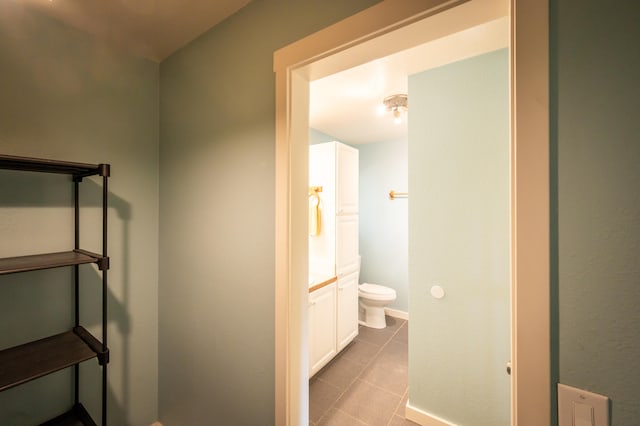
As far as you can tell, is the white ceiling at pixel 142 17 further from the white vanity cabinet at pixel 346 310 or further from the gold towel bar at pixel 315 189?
the white vanity cabinet at pixel 346 310

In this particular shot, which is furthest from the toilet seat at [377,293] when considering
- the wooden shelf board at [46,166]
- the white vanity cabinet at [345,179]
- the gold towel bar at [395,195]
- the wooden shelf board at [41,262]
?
the wooden shelf board at [46,166]

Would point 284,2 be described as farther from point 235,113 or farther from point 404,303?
point 404,303

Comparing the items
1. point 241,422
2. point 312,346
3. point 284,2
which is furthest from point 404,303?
point 284,2

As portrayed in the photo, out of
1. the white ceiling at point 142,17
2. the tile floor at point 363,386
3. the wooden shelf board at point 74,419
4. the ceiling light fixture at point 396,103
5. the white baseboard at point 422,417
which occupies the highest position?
the ceiling light fixture at point 396,103

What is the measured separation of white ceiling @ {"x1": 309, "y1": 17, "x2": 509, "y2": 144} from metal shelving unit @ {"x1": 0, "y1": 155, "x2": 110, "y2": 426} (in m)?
1.70

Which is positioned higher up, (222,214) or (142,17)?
(142,17)

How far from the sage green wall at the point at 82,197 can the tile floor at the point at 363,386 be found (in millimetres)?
1228

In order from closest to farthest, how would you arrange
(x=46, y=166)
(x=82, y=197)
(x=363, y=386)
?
(x=46, y=166), (x=82, y=197), (x=363, y=386)

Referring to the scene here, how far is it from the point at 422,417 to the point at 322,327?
98 centimetres

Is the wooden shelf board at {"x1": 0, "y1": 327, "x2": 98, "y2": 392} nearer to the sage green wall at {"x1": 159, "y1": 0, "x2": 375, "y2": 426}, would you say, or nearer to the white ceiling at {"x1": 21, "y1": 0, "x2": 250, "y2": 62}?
the sage green wall at {"x1": 159, "y1": 0, "x2": 375, "y2": 426}

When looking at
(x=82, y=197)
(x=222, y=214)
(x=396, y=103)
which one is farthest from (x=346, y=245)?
(x=82, y=197)

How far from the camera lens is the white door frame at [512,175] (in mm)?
A: 580

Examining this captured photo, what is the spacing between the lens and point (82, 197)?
55.0 inches

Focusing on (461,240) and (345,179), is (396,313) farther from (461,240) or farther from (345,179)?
(461,240)
